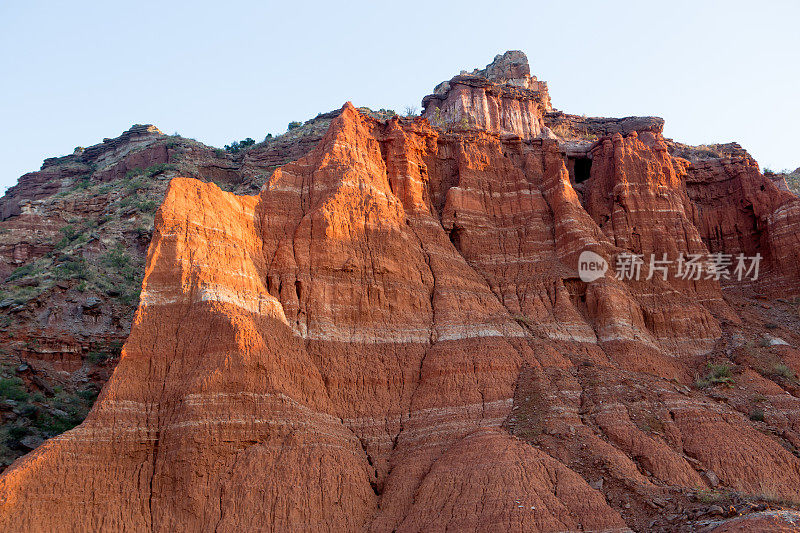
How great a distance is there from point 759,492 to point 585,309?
45.0ft

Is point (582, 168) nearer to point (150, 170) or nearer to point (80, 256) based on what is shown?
point (80, 256)

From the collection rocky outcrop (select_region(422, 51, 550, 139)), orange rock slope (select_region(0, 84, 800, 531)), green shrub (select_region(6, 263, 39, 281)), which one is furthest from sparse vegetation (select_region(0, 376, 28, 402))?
rocky outcrop (select_region(422, 51, 550, 139))

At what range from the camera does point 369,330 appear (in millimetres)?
30984

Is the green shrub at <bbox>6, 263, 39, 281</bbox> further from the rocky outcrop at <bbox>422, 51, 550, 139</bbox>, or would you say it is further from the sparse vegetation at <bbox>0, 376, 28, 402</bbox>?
the rocky outcrop at <bbox>422, 51, 550, 139</bbox>

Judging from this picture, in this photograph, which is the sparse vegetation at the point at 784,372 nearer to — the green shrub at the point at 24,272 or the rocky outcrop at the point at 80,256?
the rocky outcrop at the point at 80,256

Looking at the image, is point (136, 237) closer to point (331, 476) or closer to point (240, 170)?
point (240, 170)

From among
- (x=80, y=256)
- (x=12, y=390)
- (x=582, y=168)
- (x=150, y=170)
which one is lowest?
(x=12, y=390)

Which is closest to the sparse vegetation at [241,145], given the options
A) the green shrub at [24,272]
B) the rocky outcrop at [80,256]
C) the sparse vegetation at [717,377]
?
the rocky outcrop at [80,256]

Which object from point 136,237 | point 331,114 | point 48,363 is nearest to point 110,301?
point 48,363

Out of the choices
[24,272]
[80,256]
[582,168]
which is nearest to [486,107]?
[582,168]

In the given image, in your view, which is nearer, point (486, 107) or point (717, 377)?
point (717, 377)

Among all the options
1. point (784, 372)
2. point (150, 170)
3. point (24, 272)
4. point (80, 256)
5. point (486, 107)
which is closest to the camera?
point (784, 372)

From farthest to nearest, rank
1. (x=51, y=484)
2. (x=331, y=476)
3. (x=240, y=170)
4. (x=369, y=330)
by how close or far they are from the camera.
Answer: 1. (x=240, y=170)
2. (x=369, y=330)
3. (x=331, y=476)
4. (x=51, y=484)

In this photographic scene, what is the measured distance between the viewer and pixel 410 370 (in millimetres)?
29859
